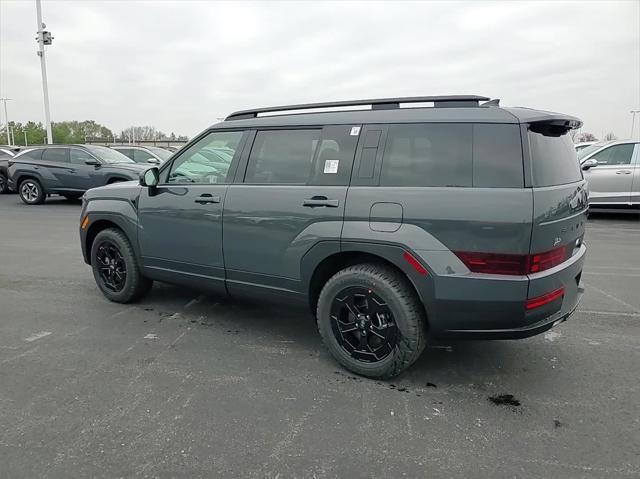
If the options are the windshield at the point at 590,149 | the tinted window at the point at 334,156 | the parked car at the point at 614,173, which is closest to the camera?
the tinted window at the point at 334,156

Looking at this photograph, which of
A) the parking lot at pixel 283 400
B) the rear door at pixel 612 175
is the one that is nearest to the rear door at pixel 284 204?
the parking lot at pixel 283 400

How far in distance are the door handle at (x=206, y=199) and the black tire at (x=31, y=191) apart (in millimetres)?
11687

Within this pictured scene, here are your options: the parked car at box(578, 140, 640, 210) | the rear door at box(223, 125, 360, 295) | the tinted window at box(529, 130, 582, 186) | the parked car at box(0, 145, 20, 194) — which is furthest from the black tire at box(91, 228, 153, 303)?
the parked car at box(0, 145, 20, 194)

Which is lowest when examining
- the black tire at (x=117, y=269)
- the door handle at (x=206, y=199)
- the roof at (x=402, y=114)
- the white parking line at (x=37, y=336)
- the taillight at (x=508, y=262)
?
the white parking line at (x=37, y=336)

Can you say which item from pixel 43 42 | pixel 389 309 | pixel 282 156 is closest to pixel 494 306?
pixel 389 309

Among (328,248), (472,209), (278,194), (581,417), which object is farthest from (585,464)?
(278,194)

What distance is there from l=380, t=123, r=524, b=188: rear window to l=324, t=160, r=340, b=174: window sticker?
356 mm

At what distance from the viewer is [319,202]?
3.30m

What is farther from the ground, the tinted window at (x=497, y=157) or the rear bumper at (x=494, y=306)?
the tinted window at (x=497, y=157)

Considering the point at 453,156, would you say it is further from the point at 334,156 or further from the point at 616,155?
the point at 616,155

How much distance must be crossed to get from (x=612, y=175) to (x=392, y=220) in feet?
31.6

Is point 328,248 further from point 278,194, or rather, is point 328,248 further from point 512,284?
point 512,284

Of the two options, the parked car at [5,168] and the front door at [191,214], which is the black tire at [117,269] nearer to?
the front door at [191,214]

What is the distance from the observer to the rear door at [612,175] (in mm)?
10344
